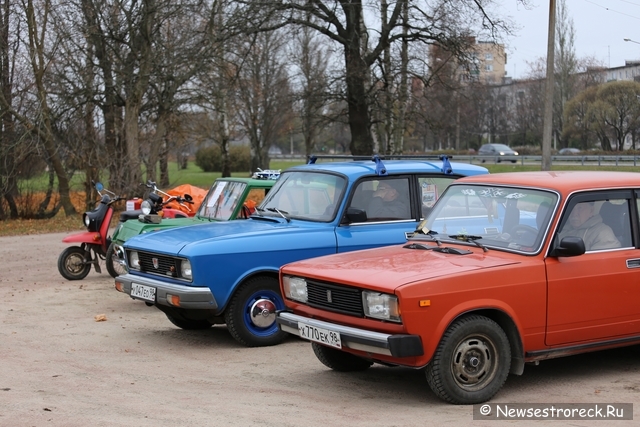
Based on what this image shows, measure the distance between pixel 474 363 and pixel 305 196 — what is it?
3.70 m

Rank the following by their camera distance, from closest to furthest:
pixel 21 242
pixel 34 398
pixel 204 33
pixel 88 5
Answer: pixel 34 398
pixel 21 242
pixel 88 5
pixel 204 33

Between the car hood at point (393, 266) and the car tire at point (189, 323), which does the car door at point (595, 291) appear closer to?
the car hood at point (393, 266)

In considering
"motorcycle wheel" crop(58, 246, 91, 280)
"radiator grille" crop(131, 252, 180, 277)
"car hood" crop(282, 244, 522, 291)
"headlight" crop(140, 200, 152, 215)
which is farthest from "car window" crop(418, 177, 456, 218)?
"motorcycle wheel" crop(58, 246, 91, 280)

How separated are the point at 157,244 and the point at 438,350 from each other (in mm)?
3767

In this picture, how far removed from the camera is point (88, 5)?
26.6 metres

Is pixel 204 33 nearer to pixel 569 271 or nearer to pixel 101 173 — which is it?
pixel 101 173

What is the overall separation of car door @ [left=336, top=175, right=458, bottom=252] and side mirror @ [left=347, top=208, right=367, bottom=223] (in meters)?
0.06

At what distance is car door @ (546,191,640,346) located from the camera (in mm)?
6660

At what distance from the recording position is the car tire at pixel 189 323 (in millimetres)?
9633

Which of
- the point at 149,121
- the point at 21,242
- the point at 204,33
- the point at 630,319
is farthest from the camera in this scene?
the point at 149,121

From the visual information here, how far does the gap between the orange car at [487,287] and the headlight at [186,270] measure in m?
1.47

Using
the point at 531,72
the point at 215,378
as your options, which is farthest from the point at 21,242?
the point at 531,72

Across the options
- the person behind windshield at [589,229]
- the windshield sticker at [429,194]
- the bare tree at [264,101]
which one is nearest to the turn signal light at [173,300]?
the windshield sticker at [429,194]

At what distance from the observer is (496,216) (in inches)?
282
